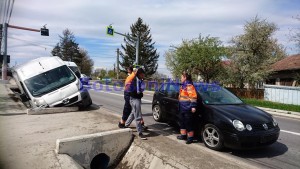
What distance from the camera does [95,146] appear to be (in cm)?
583

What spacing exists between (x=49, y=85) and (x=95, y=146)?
Answer: 212 inches

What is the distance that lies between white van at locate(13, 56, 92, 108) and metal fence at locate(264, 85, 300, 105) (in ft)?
48.7

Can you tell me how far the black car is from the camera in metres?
5.69

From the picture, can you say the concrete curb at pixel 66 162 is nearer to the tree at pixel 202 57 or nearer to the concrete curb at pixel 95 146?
the concrete curb at pixel 95 146

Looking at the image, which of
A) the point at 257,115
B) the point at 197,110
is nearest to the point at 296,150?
the point at 257,115

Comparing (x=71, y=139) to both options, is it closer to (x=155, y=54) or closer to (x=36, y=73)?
(x=36, y=73)

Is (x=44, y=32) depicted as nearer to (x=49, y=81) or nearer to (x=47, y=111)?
(x=49, y=81)

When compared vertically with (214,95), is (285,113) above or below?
below

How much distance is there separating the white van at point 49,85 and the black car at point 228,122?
178 inches

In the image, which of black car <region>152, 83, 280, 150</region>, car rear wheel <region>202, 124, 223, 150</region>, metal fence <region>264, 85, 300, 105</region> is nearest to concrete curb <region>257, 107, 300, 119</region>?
metal fence <region>264, 85, 300, 105</region>

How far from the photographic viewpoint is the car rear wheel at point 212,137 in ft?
19.5

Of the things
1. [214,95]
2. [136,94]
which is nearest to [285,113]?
[214,95]

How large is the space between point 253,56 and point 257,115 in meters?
20.8

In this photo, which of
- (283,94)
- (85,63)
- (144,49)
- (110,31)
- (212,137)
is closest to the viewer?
(212,137)
